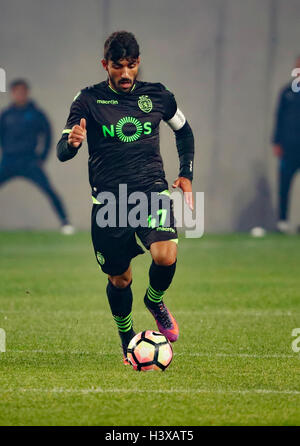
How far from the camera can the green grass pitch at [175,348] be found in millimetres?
4914

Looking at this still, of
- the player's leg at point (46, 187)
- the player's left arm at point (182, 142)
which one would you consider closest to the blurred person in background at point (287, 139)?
the player's leg at point (46, 187)

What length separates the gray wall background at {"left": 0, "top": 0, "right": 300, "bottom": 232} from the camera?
19.6 meters

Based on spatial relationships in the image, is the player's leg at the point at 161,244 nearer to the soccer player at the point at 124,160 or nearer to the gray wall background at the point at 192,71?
the soccer player at the point at 124,160

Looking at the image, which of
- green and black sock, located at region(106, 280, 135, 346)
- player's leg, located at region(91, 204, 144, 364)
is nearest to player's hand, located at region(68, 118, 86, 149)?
player's leg, located at region(91, 204, 144, 364)

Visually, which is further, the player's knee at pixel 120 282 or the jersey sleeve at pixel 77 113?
the player's knee at pixel 120 282

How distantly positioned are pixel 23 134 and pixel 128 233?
1284cm

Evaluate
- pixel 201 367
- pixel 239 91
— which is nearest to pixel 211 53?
pixel 239 91

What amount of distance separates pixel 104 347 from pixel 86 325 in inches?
45.7

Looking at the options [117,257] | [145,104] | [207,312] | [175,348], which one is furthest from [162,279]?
[207,312]

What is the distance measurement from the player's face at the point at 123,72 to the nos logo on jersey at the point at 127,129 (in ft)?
0.72

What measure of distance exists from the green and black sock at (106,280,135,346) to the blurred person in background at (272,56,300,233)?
12.3m

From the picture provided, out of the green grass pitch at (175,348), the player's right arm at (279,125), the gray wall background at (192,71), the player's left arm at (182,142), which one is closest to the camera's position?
the green grass pitch at (175,348)

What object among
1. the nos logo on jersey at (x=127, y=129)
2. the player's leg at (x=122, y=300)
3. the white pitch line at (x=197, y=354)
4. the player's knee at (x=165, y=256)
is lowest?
the white pitch line at (x=197, y=354)
